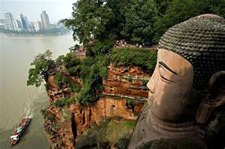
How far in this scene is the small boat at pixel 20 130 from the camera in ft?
50.3

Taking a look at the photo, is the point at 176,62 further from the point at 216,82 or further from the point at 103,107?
the point at 103,107

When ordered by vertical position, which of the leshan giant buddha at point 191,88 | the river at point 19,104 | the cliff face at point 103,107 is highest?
the leshan giant buddha at point 191,88

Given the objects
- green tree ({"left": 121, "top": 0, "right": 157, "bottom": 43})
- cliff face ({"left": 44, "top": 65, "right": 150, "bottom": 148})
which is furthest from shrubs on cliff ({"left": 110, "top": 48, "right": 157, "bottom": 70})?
green tree ({"left": 121, "top": 0, "right": 157, "bottom": 43})

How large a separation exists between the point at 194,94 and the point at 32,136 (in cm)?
1555

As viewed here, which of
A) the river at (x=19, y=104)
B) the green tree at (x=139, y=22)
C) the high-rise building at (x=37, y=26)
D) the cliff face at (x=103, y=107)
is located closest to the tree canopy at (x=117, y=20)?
the green tree at (x=139, y=22)

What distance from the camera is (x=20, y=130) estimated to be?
16.2 m

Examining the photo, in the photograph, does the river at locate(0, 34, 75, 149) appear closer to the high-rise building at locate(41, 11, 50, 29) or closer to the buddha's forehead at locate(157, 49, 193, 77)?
the buddha's forehead at locate(157, 49, 193, 77)

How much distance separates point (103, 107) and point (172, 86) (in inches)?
373

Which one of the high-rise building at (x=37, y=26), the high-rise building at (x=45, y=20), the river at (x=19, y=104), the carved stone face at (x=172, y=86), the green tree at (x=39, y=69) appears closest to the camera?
the carved stone face at (x=172, y=86)

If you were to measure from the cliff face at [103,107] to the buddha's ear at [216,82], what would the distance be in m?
8.26

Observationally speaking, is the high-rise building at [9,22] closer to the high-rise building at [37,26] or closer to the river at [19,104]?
the high-rise building at [37,26]

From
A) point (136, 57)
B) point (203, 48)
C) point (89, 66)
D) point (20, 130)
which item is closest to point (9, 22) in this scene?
point (20, 130)

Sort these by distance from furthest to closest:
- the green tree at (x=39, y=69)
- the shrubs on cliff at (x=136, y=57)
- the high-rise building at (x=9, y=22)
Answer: the high-rise building at (x=9, y=22), the green tree at (x=39, y=69), the shrubs on cliff at (x=136, y=57)

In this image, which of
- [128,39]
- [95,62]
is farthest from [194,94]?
[128,39]
